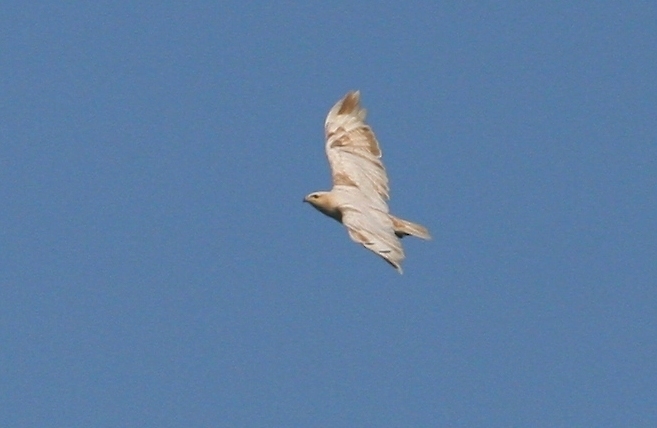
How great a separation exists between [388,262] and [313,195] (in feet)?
17.6

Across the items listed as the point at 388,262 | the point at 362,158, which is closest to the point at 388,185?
the point at 362,158

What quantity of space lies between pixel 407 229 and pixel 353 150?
11.5 feet

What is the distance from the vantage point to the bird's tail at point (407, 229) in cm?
3619

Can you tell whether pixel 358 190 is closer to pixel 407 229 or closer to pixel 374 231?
pixel 407 229

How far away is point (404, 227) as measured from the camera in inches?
1428

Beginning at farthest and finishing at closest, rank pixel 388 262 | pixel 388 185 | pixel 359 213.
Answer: pixel 388 185, pixel 359 213, pixel 388 262

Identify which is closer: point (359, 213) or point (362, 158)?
point (359, 213)

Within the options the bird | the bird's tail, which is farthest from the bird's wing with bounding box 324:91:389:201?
the bird's tail

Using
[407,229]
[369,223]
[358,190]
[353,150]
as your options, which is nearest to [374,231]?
[369,223]

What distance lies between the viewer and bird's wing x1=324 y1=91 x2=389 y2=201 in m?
38.1

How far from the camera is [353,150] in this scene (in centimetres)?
3928

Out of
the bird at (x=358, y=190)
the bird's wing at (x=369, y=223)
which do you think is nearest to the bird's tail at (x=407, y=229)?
the bird at (x=358, y=190)

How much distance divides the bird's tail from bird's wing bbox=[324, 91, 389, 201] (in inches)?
48.9

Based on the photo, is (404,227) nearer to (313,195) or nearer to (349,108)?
(313,195)
